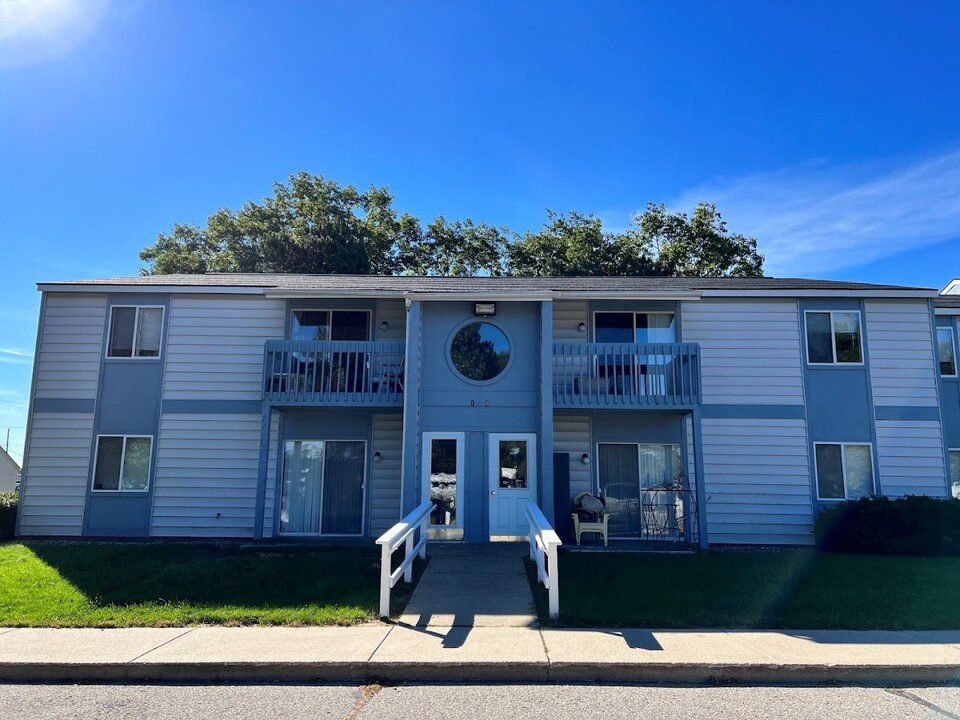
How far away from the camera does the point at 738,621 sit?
7.38 m

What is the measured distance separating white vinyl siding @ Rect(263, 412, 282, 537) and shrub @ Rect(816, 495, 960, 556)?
11303 mm

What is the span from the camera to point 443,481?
495 inches

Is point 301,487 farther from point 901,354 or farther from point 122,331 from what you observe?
point 901,354

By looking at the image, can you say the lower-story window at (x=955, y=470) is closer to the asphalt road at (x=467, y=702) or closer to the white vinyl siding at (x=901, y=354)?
the white vinyl siding at (x=901, y=354)

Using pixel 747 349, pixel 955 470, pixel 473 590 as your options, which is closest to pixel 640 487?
pixel 747 349

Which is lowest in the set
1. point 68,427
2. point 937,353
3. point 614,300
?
point 68,427

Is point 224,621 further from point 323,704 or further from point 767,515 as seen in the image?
point 767,515

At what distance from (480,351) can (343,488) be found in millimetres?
4290

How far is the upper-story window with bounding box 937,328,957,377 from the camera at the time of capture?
15164 mm

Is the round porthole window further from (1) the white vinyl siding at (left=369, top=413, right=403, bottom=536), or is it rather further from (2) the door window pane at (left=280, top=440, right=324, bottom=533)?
(2) the door window pane at (left=280, top=440, right=324, bottom=533)

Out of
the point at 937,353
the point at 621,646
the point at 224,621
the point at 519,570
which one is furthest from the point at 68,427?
the point at 937,353

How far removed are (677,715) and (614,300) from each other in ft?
34.2

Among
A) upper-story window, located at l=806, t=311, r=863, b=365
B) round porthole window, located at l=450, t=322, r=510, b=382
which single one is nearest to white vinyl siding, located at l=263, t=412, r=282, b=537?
round porthole window, located at l=450, t=322, r=510, b=382

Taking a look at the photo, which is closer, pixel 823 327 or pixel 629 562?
pixel 629 562
